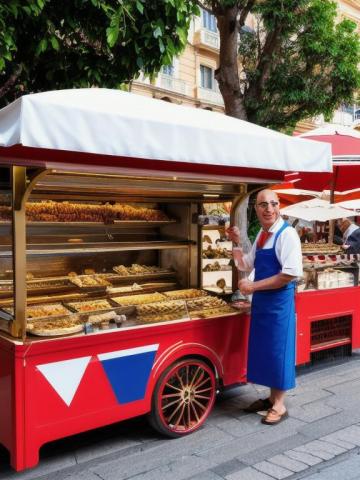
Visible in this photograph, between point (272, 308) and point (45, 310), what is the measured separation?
6.11 feet

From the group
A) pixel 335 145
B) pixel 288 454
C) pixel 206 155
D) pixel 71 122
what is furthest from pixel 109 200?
pixel 335 145

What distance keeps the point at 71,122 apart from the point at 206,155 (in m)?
1.04

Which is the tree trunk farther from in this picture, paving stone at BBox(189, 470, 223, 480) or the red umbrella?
paving stone at BBox(189, 470, 223, 480)

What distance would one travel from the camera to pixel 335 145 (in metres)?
6.55

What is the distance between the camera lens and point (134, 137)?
309 centimetres

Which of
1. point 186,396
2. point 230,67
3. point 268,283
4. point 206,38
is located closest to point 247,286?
point 268,283

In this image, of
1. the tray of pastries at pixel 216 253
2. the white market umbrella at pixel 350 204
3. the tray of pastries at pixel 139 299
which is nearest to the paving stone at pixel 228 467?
the tray of pastries at pixel 139 299

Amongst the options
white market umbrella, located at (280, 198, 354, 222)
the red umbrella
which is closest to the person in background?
white market umbrella, located at (280, 198, 354, 222)

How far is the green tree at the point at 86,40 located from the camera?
4949 millimetres

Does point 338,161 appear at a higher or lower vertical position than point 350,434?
higher

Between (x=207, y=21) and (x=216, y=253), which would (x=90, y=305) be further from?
(x=207, y=21)

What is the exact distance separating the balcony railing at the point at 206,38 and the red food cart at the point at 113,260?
19.5 metres

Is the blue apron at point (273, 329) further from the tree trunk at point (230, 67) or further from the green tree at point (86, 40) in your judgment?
the tree trunk at point (230, 67)

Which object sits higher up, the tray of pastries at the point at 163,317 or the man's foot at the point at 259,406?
the tray of pastries at the point at 163,317
